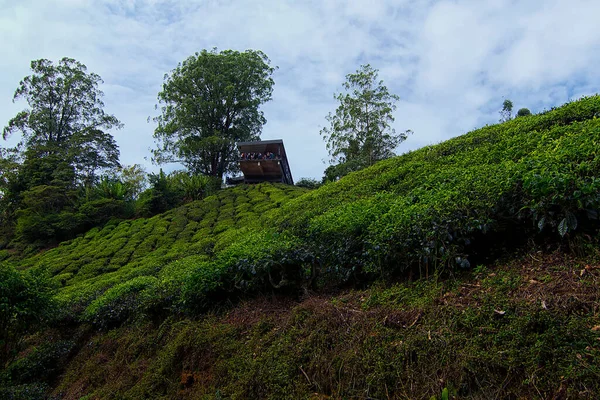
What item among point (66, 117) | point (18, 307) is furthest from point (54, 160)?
point (18, 307)

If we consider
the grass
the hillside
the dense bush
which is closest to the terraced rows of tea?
the dense bush

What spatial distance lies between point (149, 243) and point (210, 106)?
1216 cm

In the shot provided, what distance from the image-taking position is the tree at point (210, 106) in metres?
21.1

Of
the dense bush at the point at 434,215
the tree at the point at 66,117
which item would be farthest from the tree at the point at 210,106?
the dense bush at the point at 434,215

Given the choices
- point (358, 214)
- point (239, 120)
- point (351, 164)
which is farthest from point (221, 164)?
point (358, 214)

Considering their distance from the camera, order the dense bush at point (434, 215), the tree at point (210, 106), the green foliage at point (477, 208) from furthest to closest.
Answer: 1. the tree at point (210, 106)
2. the dense bush at point (434, 215)
3. the green foliage at point (477, 208)

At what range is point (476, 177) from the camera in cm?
380

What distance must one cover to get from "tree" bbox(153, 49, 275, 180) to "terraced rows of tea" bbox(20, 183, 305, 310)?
6.92 meters

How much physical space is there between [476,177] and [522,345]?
7.02 ft

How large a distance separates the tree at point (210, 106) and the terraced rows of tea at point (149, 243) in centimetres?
692

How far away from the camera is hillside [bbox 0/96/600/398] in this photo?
83.0 inches

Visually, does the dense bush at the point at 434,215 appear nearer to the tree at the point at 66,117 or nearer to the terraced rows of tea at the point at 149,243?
the terraced rows of tea at the point at 149,243

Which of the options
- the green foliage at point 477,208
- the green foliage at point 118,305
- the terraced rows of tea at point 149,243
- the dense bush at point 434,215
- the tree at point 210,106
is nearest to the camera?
the green foliage at point 477,208

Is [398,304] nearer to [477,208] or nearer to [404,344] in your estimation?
[404,344]
